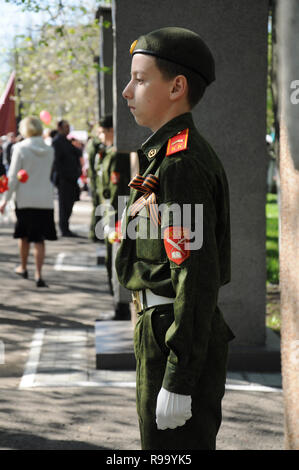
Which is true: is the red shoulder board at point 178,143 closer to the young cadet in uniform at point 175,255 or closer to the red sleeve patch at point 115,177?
the young cadet in uniform at point 175,255

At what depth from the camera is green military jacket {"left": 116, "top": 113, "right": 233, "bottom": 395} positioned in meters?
2.49

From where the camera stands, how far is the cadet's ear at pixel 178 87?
267 centimetres

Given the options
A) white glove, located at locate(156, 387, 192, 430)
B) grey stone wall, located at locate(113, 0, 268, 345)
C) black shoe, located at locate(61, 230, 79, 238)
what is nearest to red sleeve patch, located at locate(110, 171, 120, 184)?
grey stone wall, located at locate(113, 0, 268, 345)

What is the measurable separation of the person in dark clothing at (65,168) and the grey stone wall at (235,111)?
892 cm

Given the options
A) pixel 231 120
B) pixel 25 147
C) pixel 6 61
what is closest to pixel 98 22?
pixel 25 147

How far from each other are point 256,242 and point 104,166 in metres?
2.47

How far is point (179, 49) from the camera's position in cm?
266

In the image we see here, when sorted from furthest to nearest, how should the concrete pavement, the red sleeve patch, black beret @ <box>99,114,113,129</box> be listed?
black beret @ <box>99,114,113,129</box>, the red sleeve patch, the concrete pavement

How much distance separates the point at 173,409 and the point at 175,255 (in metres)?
0.49

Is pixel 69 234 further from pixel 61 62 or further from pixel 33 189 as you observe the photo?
pixel 61 62

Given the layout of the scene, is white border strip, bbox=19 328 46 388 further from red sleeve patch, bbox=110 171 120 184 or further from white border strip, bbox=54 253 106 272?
white border strip, bbox=54 253 106 272

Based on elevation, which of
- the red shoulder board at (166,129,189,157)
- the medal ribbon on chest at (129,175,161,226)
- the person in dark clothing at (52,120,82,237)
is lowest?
the person in dark clothing at (52,120,82,237)

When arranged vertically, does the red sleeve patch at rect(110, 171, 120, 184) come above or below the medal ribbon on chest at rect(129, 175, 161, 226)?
below
